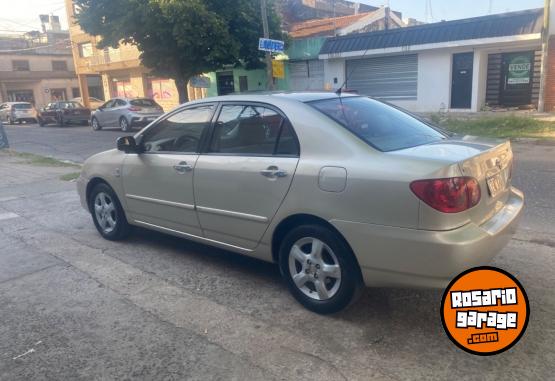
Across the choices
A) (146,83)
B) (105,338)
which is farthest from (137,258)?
(146,83)

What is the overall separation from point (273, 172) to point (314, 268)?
0.74 meters

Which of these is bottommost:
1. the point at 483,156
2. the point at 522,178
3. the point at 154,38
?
the point at 522,178

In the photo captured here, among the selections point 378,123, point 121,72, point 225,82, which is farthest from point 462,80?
point 121,72

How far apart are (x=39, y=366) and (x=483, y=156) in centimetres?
305

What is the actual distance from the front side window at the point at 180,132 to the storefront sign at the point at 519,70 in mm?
17485

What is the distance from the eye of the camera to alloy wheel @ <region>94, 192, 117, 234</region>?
5141 mm

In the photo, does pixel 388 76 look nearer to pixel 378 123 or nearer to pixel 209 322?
pixel 378 123

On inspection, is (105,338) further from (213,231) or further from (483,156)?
(483,156)

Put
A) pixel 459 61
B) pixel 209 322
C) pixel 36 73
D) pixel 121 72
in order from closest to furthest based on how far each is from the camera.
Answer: pixel 209 322 < pixel 459 61 < pixel 121 72 < pixel 36 73

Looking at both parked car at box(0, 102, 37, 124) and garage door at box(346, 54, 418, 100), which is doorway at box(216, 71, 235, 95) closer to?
garage door at box(346, 54, 418, 100)

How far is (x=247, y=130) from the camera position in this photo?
383 cm

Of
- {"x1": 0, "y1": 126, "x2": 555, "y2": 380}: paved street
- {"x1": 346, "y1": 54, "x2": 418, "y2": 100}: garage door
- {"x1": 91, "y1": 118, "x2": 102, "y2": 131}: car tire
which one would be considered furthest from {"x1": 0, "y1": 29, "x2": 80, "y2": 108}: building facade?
{"x1": 0, "y1": 126, "x2": 555, "y2": 380}: paved street

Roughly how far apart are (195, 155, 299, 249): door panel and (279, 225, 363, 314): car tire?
0.96ft

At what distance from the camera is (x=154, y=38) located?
19047mm
